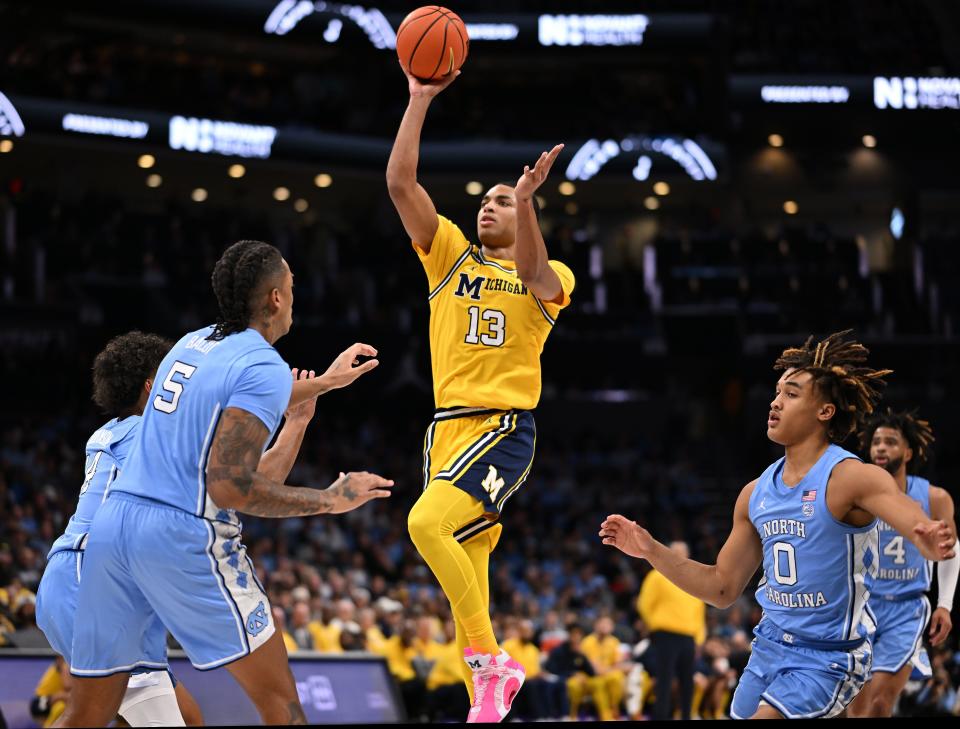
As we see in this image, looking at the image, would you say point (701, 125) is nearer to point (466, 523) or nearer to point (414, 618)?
point (414, 618)

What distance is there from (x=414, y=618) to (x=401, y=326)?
33.1 feet

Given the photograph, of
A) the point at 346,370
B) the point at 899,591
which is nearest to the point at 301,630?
the point at 899,591

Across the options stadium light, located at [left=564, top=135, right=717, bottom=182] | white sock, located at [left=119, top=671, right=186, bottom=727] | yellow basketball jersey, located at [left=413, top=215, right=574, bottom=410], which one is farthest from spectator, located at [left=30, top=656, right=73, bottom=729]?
stadium light, located at [left=564, top=135, right=717, bottom=182]

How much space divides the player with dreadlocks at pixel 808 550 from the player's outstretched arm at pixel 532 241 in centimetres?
130

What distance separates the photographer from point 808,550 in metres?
5.59

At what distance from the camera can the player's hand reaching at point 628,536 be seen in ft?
18.5

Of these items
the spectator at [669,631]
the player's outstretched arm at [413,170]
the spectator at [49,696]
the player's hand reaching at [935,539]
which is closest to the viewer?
the player's hand reaching at [935,539]

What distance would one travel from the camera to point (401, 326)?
24.4 meters

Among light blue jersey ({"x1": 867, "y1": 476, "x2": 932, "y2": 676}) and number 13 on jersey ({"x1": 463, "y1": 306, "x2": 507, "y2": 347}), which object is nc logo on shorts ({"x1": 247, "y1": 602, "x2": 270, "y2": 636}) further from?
light blue jersey ({"x1": 867, "y1": 476, "x2": 932, "y2": 676})

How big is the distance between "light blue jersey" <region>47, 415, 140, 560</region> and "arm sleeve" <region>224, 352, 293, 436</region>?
110cm

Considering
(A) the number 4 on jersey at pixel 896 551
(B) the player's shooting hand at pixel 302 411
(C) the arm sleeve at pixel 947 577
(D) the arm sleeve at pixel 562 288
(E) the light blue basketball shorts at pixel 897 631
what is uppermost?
(D) the arm sleeve at pixel 562 288

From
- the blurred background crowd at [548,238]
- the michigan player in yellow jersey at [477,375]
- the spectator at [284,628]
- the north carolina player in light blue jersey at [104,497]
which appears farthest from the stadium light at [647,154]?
the north carolina player in light blue jersey at [104,497]

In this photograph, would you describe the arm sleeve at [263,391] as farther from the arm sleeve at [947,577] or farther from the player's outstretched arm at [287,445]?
the arm sleeve at [947,577]

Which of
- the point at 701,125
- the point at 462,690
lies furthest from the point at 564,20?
the point at 462,690
